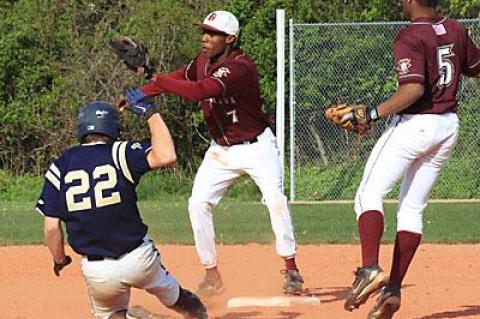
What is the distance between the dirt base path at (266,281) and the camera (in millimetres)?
7574

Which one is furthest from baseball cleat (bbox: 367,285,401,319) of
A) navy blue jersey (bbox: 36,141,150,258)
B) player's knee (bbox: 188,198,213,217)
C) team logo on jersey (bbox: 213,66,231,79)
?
team logo on jersey (bbox: 213,66,231,79)

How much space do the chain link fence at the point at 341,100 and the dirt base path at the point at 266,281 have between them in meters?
5.36

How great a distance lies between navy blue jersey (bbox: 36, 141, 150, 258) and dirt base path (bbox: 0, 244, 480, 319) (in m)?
1.88

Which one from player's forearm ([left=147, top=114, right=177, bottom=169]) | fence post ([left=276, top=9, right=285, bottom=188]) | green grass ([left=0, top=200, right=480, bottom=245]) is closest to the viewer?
player's forearm ([left=147, top=114, right=177, bottom=169])

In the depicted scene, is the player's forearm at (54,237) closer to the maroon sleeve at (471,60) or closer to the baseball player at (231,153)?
the baseball player at (231,153)

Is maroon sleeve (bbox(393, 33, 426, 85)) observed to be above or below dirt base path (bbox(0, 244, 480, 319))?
above

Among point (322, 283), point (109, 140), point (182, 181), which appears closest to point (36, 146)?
point (182, 181)

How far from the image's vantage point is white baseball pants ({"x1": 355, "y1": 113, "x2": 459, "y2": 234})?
21.9ft

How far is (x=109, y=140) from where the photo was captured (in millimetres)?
5812

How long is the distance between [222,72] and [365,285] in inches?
80.0

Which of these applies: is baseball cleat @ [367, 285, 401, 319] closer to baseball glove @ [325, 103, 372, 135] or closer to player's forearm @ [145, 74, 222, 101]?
baseball glove @ [325, 103, 372, 135]

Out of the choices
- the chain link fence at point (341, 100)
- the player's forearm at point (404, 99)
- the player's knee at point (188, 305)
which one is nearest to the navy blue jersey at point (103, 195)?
the player's knee at point (188, 305)

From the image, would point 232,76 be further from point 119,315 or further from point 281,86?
point 281,86

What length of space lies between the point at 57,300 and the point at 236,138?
177 centimetres
